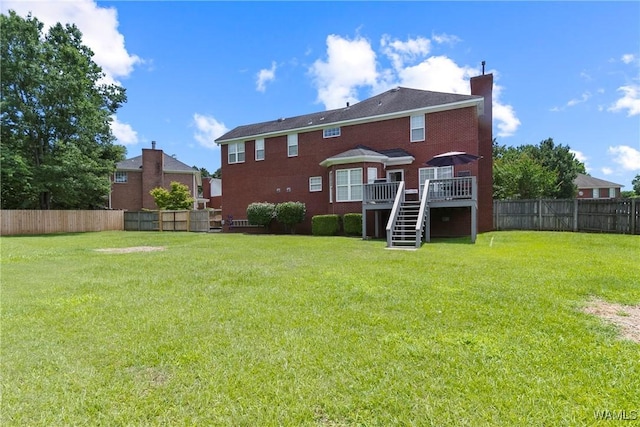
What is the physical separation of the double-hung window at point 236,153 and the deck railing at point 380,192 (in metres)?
11.6

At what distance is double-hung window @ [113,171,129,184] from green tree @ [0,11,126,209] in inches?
264

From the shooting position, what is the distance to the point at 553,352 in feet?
10.8

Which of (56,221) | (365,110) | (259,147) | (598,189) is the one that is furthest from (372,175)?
(598,189)

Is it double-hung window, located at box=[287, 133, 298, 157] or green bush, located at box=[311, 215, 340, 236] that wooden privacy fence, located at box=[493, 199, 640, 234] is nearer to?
green bush, located at box=[311, 215, 340, 236]

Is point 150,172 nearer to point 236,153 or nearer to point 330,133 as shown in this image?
point 236,153

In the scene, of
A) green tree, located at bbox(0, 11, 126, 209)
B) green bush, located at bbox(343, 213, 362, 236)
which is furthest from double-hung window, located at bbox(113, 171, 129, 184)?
green bush, located at bbox(343, 213, 362, 236)

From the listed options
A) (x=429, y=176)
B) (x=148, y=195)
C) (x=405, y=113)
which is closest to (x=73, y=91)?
(x=148, y=195)

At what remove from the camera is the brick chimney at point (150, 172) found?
33.4 meters

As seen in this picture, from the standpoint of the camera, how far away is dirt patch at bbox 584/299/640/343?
12.6 ft

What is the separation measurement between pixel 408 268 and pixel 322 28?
1350 centimetres

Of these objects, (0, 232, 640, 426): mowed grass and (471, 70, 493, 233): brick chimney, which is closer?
(0, 232, 640, 426): mowed grass

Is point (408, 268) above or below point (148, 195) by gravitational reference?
below

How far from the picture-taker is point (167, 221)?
25297 mm

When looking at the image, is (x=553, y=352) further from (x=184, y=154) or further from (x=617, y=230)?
(x=184, y=154)
